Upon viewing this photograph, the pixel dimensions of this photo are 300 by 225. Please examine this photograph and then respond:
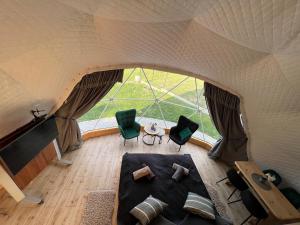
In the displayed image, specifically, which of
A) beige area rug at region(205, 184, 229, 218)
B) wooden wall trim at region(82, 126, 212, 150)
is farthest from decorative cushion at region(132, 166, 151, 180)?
wooden wall trim at region(82, 126, 212, 150)

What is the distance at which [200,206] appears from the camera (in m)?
3.05

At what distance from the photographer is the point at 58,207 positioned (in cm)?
365

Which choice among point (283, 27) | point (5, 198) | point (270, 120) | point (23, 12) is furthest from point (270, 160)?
point (5, 198)

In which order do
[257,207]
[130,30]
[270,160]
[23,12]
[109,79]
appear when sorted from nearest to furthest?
[23,12] < [130,30] < [257,207] < [270,160] < [109,79]

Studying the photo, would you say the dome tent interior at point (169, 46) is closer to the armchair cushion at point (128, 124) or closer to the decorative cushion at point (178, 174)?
the armchair cushion at point (128, 124)

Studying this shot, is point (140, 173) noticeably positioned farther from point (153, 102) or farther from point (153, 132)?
point (153, 102)

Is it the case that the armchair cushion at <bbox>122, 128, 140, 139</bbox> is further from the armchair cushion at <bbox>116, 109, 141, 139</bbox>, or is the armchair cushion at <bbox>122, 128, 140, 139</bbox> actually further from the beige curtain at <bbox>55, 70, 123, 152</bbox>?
the beige curtain at <bbox>55, 70, 123, 152</bbox>

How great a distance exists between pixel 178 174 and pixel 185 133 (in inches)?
83.2

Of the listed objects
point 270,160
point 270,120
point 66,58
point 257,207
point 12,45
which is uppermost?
point 12,45

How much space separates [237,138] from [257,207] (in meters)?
1.97

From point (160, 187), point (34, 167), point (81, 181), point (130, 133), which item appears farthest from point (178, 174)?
point (34, 167)

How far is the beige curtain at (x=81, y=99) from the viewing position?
4.50 metres

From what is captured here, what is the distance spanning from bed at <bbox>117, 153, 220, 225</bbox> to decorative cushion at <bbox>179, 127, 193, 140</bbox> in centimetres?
121

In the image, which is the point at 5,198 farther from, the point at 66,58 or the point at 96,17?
the point at 96,17
